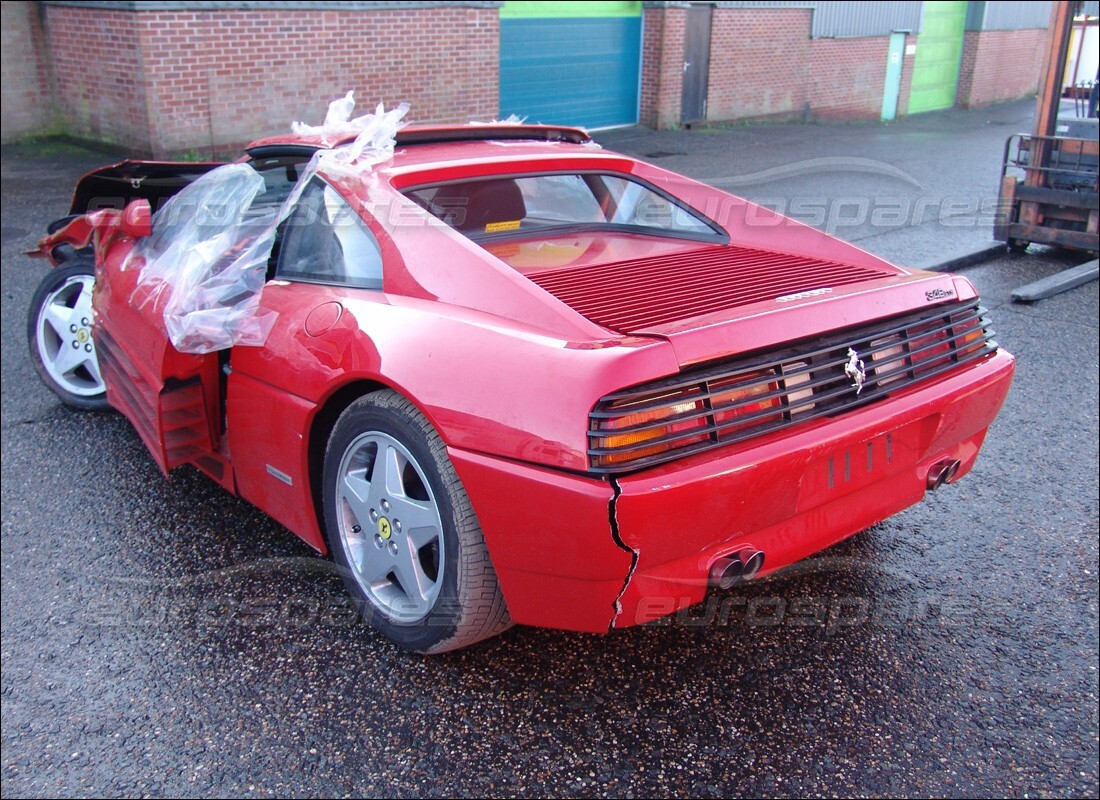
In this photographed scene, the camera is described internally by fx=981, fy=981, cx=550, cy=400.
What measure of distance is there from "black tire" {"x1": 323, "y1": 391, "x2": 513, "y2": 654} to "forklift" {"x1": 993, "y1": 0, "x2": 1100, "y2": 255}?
751 cm

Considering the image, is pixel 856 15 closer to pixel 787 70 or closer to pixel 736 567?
pixel 787 70

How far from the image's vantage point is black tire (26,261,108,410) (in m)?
4.70

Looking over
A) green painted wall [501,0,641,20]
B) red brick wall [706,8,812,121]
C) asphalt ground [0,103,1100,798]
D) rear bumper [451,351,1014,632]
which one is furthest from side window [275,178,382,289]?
red brick wall [706,8,812,121]

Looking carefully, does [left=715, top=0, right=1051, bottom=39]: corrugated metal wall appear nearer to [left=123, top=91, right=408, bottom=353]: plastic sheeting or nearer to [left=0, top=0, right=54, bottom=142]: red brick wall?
[left=0, top=0, right=54, bottom=142]: red brick wall

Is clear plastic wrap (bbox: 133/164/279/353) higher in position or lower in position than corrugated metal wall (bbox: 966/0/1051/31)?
lower

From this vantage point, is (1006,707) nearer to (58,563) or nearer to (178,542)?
(178,542)

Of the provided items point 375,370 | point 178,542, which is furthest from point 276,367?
point 178,542

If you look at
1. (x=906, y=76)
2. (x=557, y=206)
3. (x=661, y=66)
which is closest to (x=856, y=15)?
(x=906, y=76)

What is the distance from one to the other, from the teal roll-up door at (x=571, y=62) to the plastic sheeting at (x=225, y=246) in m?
10.8

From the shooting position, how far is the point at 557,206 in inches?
153

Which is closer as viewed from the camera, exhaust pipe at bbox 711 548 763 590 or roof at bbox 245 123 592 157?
exhaust pipe at bbox 711 548 763 590

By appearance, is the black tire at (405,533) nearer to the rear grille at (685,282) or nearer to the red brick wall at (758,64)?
the rear grille at (685,282)

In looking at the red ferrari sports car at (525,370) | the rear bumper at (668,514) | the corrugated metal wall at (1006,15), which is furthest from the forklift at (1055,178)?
the corrugated metal wall at (1006,15)

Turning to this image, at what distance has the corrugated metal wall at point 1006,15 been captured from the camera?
76.4 feet
